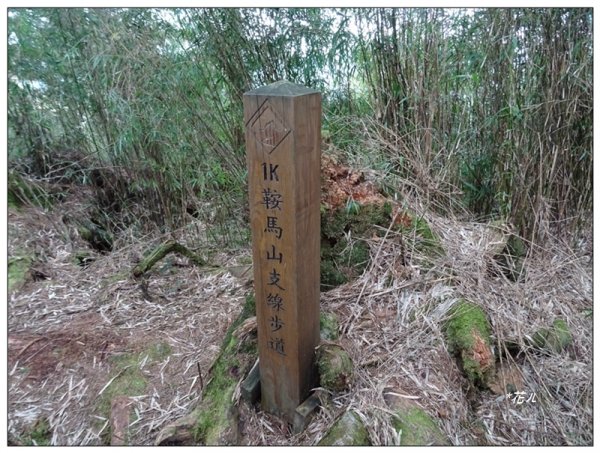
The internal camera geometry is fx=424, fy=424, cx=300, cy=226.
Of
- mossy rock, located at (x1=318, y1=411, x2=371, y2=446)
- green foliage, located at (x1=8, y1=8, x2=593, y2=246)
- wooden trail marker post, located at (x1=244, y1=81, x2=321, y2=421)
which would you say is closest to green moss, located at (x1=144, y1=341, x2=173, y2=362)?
wooden trail marker post, located at (x1=244, y1=81, x2=321, y2=421)

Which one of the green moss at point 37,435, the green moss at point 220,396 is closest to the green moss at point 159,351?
the green moss at point 220,396

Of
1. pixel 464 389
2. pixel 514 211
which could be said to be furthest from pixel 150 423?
pixel 514 211

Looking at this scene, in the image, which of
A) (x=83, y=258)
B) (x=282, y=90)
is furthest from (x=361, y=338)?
(x=83, y=258)

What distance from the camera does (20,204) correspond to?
9.61 feet

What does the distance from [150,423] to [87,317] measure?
87 centimetres

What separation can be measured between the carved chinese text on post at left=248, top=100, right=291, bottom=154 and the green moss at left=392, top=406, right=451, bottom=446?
3.73ft

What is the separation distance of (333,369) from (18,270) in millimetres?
2097

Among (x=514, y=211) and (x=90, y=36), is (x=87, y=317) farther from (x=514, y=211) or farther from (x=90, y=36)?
(x=514, y=211)

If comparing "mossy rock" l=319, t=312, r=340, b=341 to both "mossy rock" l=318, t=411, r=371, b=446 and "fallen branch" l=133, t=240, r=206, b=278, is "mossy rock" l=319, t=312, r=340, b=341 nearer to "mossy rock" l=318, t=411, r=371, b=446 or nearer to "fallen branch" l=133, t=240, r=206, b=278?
"mossy rock" l=318, t=411, r=371, b=446

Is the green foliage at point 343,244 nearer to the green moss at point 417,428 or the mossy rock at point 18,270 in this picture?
the green moss at point 417,428

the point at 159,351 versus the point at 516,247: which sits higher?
the point at 516,247

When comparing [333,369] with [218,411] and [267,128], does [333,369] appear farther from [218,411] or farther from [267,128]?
[267,128]

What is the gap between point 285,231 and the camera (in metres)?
1.43

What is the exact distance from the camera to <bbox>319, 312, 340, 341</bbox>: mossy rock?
194 cm
